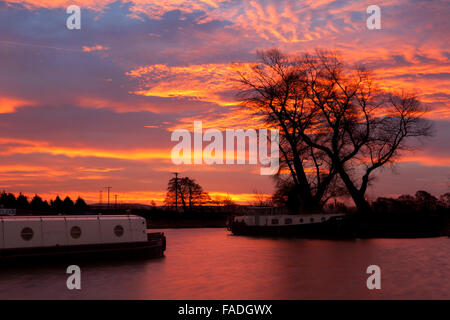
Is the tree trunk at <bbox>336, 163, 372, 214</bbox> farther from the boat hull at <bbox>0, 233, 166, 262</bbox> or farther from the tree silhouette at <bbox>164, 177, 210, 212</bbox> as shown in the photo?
the tree silhouette at <bbox>164, 177, 210, 212</bbox>

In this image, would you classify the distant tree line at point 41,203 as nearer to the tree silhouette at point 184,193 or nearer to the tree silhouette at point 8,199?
the tree silhouette at point 8,199

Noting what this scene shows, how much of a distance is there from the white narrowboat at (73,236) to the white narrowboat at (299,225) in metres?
27.2

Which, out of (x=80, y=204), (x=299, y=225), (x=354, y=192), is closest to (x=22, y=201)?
(x=80, y=204)

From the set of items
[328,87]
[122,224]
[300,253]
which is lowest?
[300,253]

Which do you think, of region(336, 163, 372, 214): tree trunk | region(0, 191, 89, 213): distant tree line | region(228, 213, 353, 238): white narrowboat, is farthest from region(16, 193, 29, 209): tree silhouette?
region(336, 163, 372, 214): tree trunk

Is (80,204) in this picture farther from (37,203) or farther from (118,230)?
(118,230)

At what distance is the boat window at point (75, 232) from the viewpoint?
1330 inches

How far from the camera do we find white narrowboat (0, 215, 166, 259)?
3158cm

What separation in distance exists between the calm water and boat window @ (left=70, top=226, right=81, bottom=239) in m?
2.23

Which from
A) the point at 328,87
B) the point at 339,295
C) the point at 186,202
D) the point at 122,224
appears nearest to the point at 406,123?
the point at 328,87

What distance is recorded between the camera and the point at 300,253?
40.9 metres
